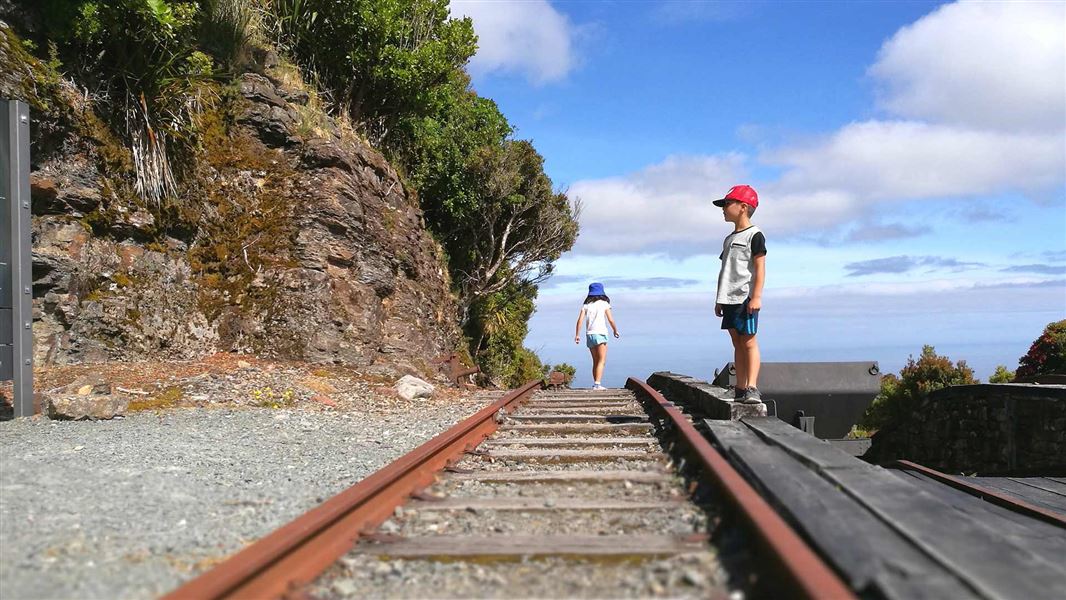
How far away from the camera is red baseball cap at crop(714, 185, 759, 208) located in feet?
18.5

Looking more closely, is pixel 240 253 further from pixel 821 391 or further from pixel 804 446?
pixel 821 391

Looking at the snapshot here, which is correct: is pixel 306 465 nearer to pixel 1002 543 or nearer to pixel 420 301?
pixel 1002 543

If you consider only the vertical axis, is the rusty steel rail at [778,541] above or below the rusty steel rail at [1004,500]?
above

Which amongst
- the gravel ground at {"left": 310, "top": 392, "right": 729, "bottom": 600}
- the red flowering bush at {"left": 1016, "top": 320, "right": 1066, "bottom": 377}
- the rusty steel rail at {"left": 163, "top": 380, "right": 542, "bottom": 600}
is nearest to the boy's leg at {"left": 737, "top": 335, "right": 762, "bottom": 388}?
the gravel ground at {"left": 310, "top": 392, "right": 729, "bottom": 600}

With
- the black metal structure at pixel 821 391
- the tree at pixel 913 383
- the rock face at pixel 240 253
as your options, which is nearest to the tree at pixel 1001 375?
the tree at pixel 913 383

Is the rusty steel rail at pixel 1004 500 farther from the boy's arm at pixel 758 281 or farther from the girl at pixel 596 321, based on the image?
the girl at pixel 596 321

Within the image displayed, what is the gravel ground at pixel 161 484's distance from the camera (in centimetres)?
281

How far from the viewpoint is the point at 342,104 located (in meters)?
14.3

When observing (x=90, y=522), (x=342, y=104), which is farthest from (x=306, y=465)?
(x=342, y=104)

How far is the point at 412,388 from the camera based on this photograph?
9602 mm

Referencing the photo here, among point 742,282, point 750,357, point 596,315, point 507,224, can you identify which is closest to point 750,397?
point 750,357

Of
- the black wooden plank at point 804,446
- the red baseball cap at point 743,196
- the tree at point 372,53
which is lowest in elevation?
the black wooden plank at point 804,446

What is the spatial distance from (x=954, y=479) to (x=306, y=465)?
213 inches

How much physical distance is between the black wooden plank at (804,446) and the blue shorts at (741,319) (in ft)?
2.27
